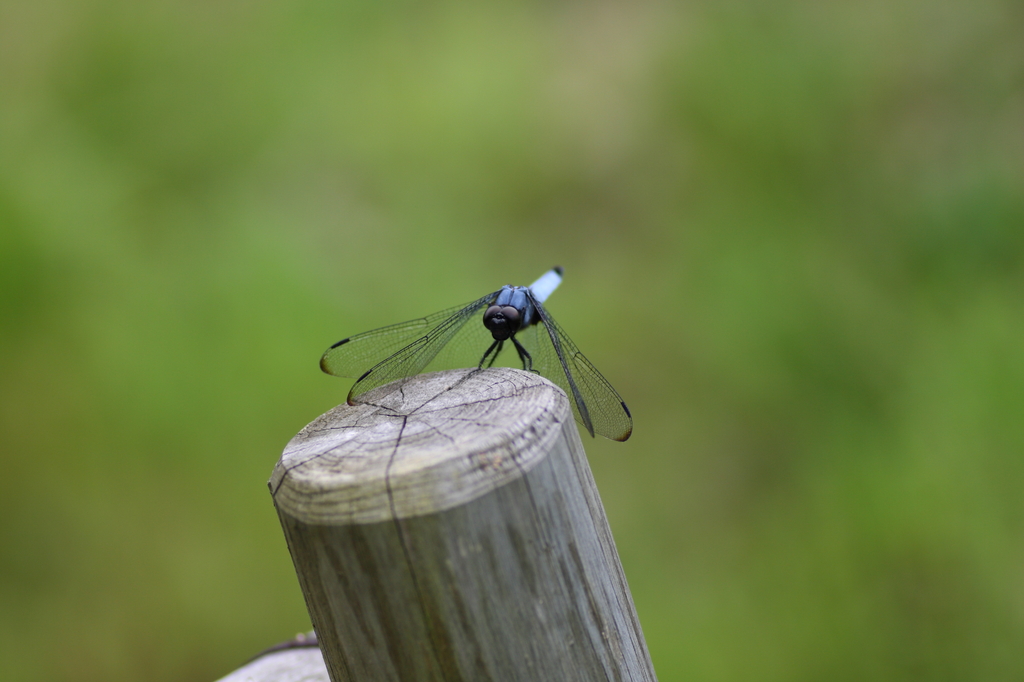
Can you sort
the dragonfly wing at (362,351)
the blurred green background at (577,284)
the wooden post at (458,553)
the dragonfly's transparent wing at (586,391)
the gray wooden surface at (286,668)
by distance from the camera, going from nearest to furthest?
the wooden post at (458,553)
the gray wooden surface at (286,668)
the dragonfly's transparent wing at (586,391)
the dragonfly wing at (362,351)
the blurred green background at (577,284)

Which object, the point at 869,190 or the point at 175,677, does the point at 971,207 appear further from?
the point at 175,677

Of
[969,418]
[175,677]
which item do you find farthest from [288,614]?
[969,418]

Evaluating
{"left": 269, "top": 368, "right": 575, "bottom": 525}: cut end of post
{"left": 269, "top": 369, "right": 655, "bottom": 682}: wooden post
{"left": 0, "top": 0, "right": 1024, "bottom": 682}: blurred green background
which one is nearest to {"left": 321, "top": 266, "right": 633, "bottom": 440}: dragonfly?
{"left": 269, "top": 368, "right": 575, "bottom": 525}: cut end of post

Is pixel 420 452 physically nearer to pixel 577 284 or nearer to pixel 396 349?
pixel 396 349

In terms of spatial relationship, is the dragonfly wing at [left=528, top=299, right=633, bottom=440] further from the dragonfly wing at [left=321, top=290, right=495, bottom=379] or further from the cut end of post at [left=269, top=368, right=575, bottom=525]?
the cut end of post at [left=269, top=368, right=575, bottom=525]

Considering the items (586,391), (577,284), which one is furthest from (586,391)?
(577,284)

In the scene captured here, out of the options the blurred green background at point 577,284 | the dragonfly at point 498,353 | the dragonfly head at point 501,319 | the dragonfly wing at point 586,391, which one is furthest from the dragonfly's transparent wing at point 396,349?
the blurred green background at point 577,284

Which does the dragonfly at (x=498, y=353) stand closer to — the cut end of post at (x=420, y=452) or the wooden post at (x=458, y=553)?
the cut end of post at (x=420, y=452)
